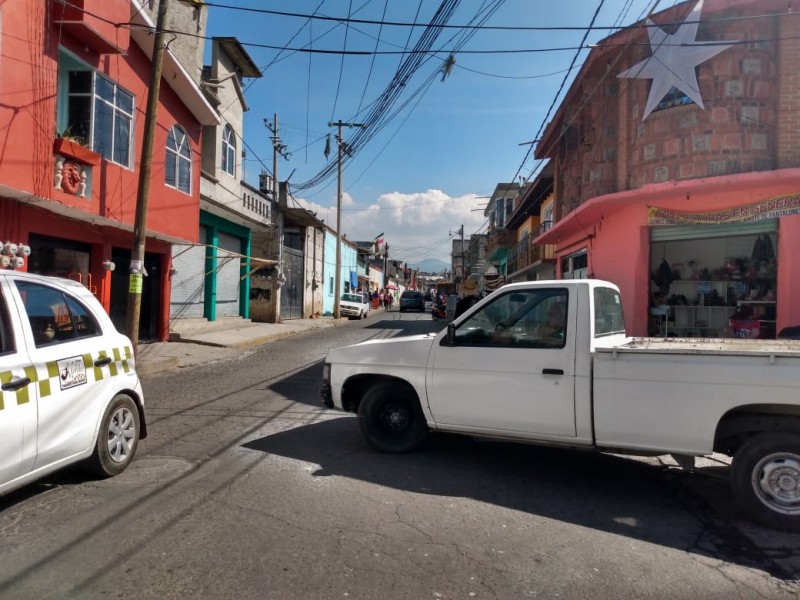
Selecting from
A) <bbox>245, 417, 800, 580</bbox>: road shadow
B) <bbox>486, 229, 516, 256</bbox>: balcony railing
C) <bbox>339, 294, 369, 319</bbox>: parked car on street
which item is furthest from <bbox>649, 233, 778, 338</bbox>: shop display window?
<bbox>339, 294, 369, 319</bbox>: parked car on street

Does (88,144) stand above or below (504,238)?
below

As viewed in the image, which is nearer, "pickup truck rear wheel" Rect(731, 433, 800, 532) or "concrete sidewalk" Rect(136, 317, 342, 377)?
"pickup truck rear wheel" Rect(731, 433, 800, 532)

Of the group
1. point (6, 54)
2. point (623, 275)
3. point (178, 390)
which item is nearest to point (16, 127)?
point (6, 54)

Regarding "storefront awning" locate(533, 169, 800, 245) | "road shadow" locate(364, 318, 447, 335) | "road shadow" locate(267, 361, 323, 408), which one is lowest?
"road shadow" locate(267, 361, 323, 408)

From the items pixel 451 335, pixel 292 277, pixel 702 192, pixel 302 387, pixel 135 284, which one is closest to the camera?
pixel 451 335

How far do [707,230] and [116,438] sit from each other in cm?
1173

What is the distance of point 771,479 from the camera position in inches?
153

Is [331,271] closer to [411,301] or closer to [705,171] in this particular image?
[411,301]

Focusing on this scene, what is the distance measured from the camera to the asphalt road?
307cm

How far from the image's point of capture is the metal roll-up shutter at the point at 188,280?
53.8 feet

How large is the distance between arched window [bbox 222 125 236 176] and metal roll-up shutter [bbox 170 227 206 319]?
282cm

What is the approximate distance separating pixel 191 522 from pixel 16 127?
827 centimetres

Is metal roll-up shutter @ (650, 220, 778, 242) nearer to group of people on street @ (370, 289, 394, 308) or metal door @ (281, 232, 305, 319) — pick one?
metal door @ (281, 232, 305, 319)

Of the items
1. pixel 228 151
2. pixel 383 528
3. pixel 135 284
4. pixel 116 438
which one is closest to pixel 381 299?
pixel 228 151
